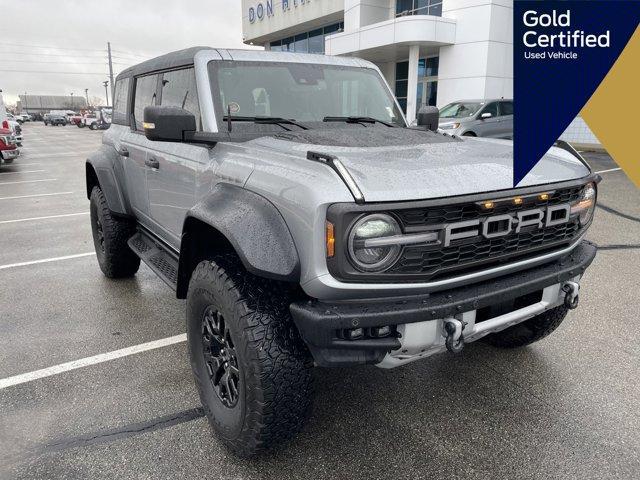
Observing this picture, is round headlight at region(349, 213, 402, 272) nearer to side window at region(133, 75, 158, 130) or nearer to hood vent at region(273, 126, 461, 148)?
hood vent at region(273, 126, 461, 148)

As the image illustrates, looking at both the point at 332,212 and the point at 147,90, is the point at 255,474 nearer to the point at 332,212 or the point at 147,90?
the point at 332,212

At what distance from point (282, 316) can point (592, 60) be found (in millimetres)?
2488

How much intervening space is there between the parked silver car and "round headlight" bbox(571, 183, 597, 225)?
37.8 feet

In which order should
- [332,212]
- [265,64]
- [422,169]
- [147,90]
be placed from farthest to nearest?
[147,90] → [265,64] → [422,169] → [332,212]

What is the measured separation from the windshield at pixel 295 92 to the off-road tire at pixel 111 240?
6.83ft

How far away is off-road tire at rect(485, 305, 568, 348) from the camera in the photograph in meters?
3.08

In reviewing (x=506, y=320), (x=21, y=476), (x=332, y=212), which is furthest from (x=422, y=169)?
(x=21, y=476)

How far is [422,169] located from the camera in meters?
2.15

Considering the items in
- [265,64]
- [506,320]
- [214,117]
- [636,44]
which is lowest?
[506,320]

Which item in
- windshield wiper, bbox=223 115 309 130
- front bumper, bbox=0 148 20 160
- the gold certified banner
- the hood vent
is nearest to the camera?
the hood vent

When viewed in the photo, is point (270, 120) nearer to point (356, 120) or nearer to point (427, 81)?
point (356, 120)

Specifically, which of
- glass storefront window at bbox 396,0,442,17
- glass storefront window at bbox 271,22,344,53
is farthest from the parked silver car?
glass storefront window at bbox 271,22,344,53

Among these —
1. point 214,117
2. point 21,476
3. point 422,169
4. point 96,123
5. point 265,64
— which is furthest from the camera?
point 96,123

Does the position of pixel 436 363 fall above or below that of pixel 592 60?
below
